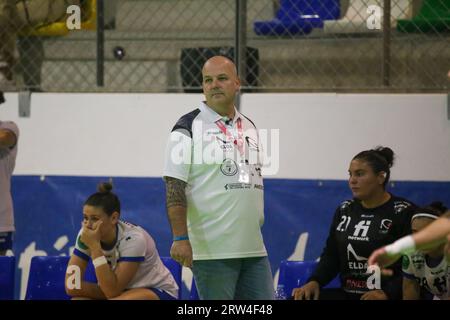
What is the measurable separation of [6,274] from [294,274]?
5.27 feet

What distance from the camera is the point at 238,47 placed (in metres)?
6.09

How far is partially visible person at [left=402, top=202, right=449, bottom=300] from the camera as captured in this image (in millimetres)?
4656

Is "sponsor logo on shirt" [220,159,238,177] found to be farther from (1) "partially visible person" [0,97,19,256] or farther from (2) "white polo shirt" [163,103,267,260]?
(1) "partially visible person" [0,97,19,256]

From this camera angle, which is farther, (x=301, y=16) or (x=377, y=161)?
(x=301, y=16)

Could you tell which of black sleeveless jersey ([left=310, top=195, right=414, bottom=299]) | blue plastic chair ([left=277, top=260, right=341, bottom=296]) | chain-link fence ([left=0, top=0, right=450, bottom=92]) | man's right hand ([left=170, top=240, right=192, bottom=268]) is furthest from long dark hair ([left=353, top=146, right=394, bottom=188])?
man's right hand ([left=170, top=240, right=192, bottom=268])

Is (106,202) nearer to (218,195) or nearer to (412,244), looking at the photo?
(218,195)

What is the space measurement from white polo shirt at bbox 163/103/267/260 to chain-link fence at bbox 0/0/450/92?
59.7 inches

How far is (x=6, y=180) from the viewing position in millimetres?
5758

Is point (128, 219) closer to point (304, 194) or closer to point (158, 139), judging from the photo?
point (158, 139)

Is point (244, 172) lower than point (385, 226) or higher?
higher

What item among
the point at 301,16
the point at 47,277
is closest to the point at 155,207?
the point at 47,277

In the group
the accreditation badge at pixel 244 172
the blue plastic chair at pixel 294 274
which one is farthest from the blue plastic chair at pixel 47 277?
the accreditation badge at pixel 244 172

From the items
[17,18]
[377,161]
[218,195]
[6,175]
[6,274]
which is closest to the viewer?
[218,195]
